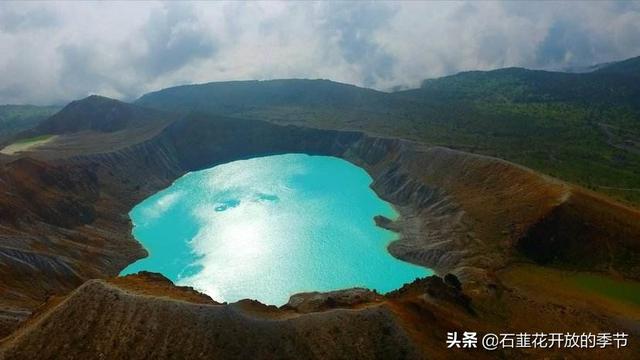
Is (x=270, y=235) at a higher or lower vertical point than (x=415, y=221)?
lower

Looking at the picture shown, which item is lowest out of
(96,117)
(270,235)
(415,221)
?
(270,235)

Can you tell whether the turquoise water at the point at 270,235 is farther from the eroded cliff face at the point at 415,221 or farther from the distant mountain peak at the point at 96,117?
the distant mountain peak at the point at 96,117

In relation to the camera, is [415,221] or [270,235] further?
[415,221]

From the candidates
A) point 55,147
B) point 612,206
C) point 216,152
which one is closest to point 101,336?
point 612,206

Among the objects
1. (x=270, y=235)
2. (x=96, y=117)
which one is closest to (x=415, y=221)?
(x=270, y=235)

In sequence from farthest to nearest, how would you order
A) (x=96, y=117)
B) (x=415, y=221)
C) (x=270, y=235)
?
(x=96, y=117), (x=415, y=221), (x=270, y=235)

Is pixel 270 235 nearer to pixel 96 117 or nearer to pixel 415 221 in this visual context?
pixel 415 221

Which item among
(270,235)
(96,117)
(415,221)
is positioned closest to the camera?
(270,235)

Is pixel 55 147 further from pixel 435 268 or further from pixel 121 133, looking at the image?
pixel 435 268
